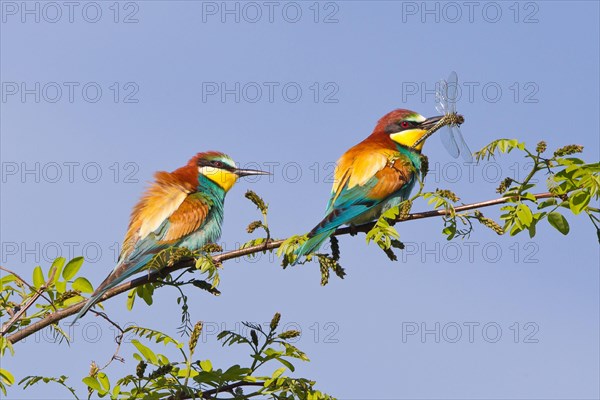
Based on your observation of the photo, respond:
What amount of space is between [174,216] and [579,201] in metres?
2.22

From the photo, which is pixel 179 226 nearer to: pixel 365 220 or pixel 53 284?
pixel 365 220

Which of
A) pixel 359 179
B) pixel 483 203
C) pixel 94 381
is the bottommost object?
pixel 94 381

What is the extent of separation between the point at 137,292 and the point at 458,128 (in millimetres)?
1399

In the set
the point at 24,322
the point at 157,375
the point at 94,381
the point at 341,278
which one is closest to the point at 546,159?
the point at 341,278

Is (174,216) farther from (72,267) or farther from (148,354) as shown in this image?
(148,354)

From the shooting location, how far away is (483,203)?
7.42 feet

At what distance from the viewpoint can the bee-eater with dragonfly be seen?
3291mm

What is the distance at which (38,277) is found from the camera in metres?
2.54

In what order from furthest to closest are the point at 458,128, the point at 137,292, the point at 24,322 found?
1. the point at 458,128
2. the point at 137,292
3. the point at 24,322

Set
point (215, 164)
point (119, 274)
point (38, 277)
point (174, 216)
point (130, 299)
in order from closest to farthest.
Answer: point (38, 277)
point (130, 299)
point (119, 274)
point (174, 216)
point (215, 164)

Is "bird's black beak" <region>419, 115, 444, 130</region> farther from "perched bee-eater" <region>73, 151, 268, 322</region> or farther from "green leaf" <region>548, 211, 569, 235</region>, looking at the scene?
"green leaf" <region>548, 211, 569, 235</region>

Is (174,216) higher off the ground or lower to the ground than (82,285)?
higher

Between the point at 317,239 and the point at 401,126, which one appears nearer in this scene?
the point at 317,239

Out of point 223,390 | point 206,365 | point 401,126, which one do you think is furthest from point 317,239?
point 401,126
